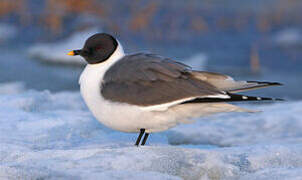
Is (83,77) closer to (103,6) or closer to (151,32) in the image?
(151,32)

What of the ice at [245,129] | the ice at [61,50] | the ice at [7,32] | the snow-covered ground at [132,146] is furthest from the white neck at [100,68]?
the ice at [7,32]

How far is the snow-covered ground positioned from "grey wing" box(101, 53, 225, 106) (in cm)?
31

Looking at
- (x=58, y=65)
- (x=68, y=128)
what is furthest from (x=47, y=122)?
(x=58, y=65)

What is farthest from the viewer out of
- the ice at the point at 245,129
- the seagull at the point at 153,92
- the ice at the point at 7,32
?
the ice at the point at 7,32

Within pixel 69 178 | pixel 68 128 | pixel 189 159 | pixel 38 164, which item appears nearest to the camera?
pixel 69 178

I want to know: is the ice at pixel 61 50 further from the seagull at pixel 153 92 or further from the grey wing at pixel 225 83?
the grey wing at pixel 225 83

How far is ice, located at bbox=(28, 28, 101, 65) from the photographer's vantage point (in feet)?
25.7

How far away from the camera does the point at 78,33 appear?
852cm

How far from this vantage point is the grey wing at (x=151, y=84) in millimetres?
3271

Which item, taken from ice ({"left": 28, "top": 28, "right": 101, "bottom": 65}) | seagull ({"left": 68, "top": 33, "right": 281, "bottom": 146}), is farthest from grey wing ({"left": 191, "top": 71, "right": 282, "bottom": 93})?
ice ({"left": 28, "top": 28, "right": 101, "bottom": 65})

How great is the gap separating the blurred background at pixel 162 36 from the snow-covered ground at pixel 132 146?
152 cm

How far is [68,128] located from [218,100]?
143 cm

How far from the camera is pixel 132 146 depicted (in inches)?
138

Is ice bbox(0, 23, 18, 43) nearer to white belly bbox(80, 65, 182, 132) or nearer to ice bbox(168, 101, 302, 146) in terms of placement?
ice bbox(168, 101, 302, 146)
